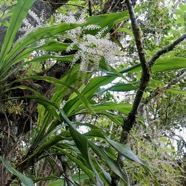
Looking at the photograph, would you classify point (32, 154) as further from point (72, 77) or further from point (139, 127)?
point (139, 127)

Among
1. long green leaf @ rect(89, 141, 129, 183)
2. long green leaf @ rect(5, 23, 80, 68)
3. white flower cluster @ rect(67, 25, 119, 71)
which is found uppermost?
long green leaf @ rect(5, 23, 80, 68)

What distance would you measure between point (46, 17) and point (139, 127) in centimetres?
91

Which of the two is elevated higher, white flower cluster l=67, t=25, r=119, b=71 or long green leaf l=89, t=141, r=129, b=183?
white flower cluster l=67, t=25, r=119, b=71

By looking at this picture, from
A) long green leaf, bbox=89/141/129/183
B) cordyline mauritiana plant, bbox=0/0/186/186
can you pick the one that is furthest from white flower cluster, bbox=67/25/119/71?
long green leaf, bbox=89/141/129/183

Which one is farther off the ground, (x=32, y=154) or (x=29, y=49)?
(x=29, y=49)

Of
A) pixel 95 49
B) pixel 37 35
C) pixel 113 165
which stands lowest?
pixel 113 165

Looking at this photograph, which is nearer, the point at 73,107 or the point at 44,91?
the point at 73,107

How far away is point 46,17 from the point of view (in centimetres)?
186

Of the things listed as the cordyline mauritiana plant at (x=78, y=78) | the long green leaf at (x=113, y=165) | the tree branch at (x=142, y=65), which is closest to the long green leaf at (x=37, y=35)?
the cordyline mauritiana plant at (x=78, y=78)

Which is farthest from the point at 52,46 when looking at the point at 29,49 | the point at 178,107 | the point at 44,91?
the point at 178,107

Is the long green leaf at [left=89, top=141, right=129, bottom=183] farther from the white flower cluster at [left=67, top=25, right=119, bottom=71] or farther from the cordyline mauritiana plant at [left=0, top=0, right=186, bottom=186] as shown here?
the white flower cluster at [left=67, top=25, right=119, bottom=71]

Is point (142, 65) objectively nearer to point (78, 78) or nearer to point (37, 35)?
point (78, 78)

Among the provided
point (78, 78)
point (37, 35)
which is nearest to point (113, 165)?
point (78, 78)

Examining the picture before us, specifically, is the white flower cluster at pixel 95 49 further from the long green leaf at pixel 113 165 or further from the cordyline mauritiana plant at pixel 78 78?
the long green leaf at pixel 113 165
